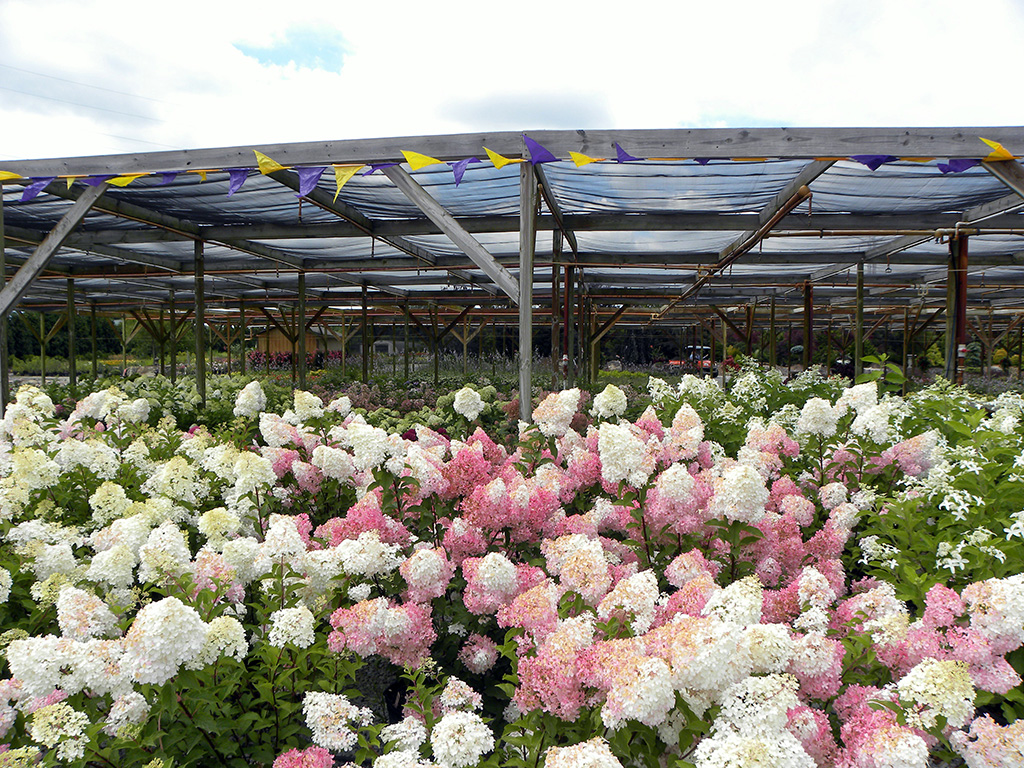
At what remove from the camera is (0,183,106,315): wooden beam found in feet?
15.6

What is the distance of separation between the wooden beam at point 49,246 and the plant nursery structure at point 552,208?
0.05ft

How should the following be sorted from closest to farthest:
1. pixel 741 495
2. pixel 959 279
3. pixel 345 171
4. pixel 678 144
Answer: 1. pixel 741 495
2. pixel 678 144
3. pixel 345 171
4. pixel 959 279

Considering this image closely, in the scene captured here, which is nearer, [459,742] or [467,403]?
[459,742]

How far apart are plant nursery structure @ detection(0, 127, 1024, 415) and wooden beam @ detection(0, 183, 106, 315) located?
0.01m

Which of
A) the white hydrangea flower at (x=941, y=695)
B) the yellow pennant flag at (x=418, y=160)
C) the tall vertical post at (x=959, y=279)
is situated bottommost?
the white hydrangea flower at (x=941, y=695)

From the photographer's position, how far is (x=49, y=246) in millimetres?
4867

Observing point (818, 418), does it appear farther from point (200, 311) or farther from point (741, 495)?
point (200, 311)

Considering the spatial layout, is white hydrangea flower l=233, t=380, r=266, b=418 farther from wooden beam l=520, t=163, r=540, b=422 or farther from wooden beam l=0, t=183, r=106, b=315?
wooden beam l=0, t=183, r=106, b=315

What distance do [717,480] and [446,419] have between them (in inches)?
120

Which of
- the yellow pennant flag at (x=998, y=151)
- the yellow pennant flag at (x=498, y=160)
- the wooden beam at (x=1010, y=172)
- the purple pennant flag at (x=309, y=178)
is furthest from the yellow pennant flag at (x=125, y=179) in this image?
the wooden beam at (x=1010, y=172)

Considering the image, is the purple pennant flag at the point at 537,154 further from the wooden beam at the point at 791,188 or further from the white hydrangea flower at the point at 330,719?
the white hydrangea flower at the point at 330,719

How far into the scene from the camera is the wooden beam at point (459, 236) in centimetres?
405

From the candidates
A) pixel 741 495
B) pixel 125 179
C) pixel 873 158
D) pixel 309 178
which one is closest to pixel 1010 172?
pixel 873 158

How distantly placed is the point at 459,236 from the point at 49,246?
3601 millimetres
